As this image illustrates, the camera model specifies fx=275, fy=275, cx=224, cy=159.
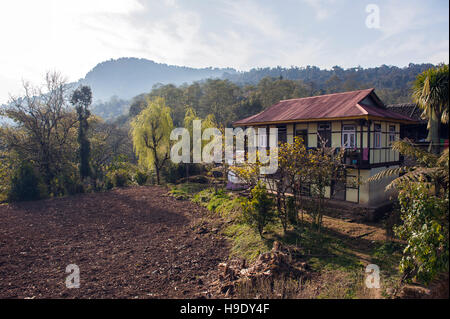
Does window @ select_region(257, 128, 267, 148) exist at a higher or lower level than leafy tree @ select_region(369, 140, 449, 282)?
higher

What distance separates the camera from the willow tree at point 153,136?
833 inches

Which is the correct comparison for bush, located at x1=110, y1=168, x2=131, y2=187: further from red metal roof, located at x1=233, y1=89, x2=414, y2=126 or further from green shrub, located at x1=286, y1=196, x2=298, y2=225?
green shrub, located at x1=286, y1=196, x2=298, y2=225

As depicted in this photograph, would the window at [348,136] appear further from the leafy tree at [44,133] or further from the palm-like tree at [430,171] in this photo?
the leafy tree at [44,133]

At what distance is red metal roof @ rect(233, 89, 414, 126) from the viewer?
1272cm

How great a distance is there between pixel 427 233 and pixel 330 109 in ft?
32.3

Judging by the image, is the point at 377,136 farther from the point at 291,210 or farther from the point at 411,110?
the point at 411,110

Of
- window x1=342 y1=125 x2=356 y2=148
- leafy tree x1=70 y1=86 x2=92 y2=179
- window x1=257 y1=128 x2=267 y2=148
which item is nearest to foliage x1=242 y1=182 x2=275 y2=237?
window x1=342 y1=125 x2=356 y2=148

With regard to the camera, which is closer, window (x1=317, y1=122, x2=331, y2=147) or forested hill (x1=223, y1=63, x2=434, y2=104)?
window (x1=317, y1=122, x2=331, y2=147)

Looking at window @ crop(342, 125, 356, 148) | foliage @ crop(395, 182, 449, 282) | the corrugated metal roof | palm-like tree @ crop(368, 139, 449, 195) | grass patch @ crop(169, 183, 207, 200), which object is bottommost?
grass patch @ crop(169, 183, 207, 200)

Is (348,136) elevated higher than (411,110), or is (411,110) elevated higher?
(411,110)

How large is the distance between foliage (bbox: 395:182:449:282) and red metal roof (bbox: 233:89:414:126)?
24.1ft

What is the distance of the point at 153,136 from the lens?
69.9 feet

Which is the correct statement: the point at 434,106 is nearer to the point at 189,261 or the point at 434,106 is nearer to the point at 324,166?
the point at 324,166

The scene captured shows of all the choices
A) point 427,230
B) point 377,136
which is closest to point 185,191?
point 377,136
